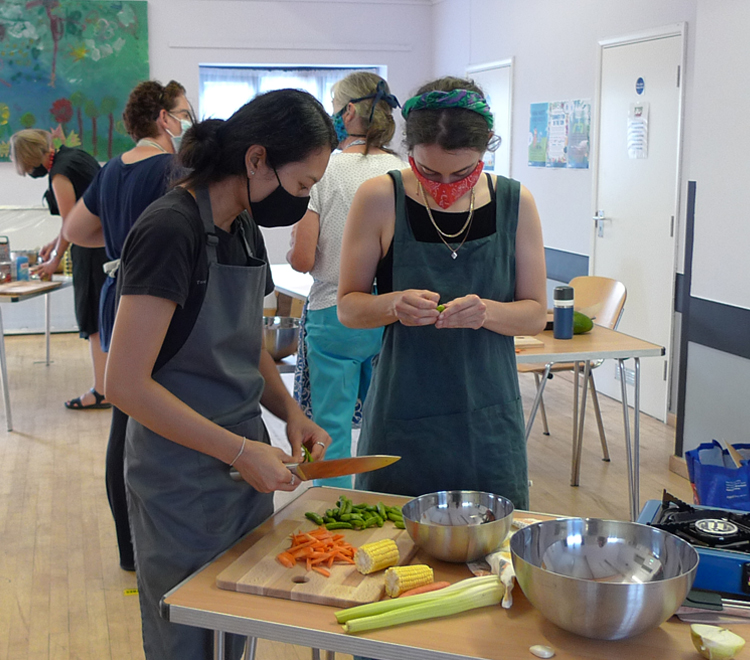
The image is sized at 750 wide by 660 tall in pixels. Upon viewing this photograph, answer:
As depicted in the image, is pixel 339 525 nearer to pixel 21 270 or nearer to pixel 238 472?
pixel 238 472

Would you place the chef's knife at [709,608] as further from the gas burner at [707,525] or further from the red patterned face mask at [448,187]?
the red patterned face mask at [448,187]

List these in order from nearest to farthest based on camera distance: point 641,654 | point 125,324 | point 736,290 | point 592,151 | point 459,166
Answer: point 641,654 < point 125,324 < point 459,166 < point 736,290 < point 592,151

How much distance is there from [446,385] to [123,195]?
1539 mm

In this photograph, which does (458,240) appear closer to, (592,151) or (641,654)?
(641,654)

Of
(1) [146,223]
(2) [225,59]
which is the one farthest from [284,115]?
(2) [225,59]

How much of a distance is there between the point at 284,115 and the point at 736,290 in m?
2.99

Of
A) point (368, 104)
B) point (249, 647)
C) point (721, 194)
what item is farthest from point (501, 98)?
point (249, 647)

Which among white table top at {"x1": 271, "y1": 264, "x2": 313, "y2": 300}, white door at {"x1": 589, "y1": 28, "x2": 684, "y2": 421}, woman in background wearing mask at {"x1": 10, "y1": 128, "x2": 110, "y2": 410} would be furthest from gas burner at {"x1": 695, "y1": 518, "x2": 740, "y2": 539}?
white door at {"x1": 589, "y1": 28, "x2": 684, "y2": 421}

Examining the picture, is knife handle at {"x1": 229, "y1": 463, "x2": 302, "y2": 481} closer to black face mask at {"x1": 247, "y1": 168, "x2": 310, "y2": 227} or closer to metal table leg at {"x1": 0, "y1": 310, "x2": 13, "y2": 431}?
black face mask at {"x1": 247, "y1": 168, "x2": 310, "y2": 227}

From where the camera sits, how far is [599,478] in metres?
4.20

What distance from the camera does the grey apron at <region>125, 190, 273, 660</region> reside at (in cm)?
144

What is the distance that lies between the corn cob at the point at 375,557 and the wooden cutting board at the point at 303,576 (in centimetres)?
1

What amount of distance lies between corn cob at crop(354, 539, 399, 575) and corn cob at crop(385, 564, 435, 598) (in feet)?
0.11

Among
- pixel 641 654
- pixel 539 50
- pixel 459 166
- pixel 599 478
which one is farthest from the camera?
pixel 539 50
